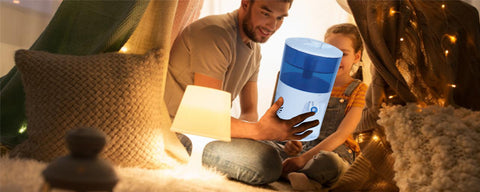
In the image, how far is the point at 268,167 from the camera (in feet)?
4.83

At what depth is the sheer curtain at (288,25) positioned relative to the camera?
212cm

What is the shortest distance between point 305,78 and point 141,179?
0.62 m

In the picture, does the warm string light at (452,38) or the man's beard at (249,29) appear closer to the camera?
the warm string light at (452,38)

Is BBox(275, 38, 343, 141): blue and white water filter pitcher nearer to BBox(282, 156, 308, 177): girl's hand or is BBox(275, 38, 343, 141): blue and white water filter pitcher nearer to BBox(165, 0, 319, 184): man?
BBox(165, 0, 319, 184): man

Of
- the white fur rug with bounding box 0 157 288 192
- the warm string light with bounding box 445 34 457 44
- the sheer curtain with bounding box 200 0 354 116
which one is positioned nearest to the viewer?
the white fur rug with bounding box 0 157 288 192

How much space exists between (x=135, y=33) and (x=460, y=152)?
3.28 ft

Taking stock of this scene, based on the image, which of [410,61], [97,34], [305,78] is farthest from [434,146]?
[97,34]

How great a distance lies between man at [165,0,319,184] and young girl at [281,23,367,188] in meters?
0.19

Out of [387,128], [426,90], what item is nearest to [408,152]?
[387,128]

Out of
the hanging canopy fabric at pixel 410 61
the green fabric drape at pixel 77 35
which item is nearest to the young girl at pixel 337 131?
the hanging canopy fabric at pixel 410 61

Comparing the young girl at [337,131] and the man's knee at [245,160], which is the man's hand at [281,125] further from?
the young girl at [337,131]

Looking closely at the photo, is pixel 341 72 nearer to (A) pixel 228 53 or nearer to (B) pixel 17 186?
(A) pixel 228 53

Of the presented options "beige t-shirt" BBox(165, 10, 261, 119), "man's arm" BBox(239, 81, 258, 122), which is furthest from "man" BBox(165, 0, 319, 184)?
"man's arm" BBox(239, 81, 258, 122)

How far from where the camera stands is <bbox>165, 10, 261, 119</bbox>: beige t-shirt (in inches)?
62.6
